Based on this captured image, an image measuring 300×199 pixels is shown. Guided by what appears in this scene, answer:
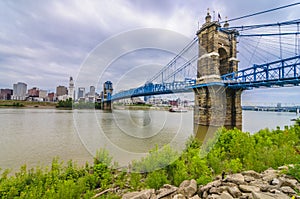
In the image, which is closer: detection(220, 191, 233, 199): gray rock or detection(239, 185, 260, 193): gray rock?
detection(220, 191, 233, 199): gray rock

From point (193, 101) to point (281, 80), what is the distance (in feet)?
27.0

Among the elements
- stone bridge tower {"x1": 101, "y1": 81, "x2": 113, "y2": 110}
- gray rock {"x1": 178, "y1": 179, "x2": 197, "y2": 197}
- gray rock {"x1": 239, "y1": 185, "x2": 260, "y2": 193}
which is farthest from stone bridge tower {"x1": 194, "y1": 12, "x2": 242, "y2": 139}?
gray rock {"x1": 239, "y1": 185, "x2": 260, "y2": 193}

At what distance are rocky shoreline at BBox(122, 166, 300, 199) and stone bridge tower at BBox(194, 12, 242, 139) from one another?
13.3 metres

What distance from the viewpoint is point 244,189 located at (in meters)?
2.26

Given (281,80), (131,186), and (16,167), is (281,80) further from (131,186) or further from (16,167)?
(16,167)

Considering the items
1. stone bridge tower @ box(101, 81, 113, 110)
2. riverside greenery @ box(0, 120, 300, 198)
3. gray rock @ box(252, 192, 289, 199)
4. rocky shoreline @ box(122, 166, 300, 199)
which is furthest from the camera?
stone bridge tower @ box(101, 81, 113, 110)

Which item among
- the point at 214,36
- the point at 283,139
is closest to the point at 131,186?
the point at 283,139

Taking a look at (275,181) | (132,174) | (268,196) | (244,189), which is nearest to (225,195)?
(244,189)

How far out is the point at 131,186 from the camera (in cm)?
339

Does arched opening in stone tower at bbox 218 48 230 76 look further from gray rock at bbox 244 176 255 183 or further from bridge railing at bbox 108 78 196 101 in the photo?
gray rock at bbox 244 176 255 183

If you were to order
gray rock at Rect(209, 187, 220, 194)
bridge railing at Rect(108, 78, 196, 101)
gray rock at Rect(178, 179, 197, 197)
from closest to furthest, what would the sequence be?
gray rock at Rect(209, 187, 220, 194) → gray rock at Rect(178, 179, 197, 197) → bridge railing at Rect(108, 78, 196, 101)

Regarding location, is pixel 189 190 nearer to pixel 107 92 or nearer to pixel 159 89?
pixel 159 89

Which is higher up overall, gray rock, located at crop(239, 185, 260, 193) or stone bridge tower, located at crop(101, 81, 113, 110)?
stone bridge tower, located at crop(101, 81, 113, 110)

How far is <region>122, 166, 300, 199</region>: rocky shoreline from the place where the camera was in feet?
6.86
